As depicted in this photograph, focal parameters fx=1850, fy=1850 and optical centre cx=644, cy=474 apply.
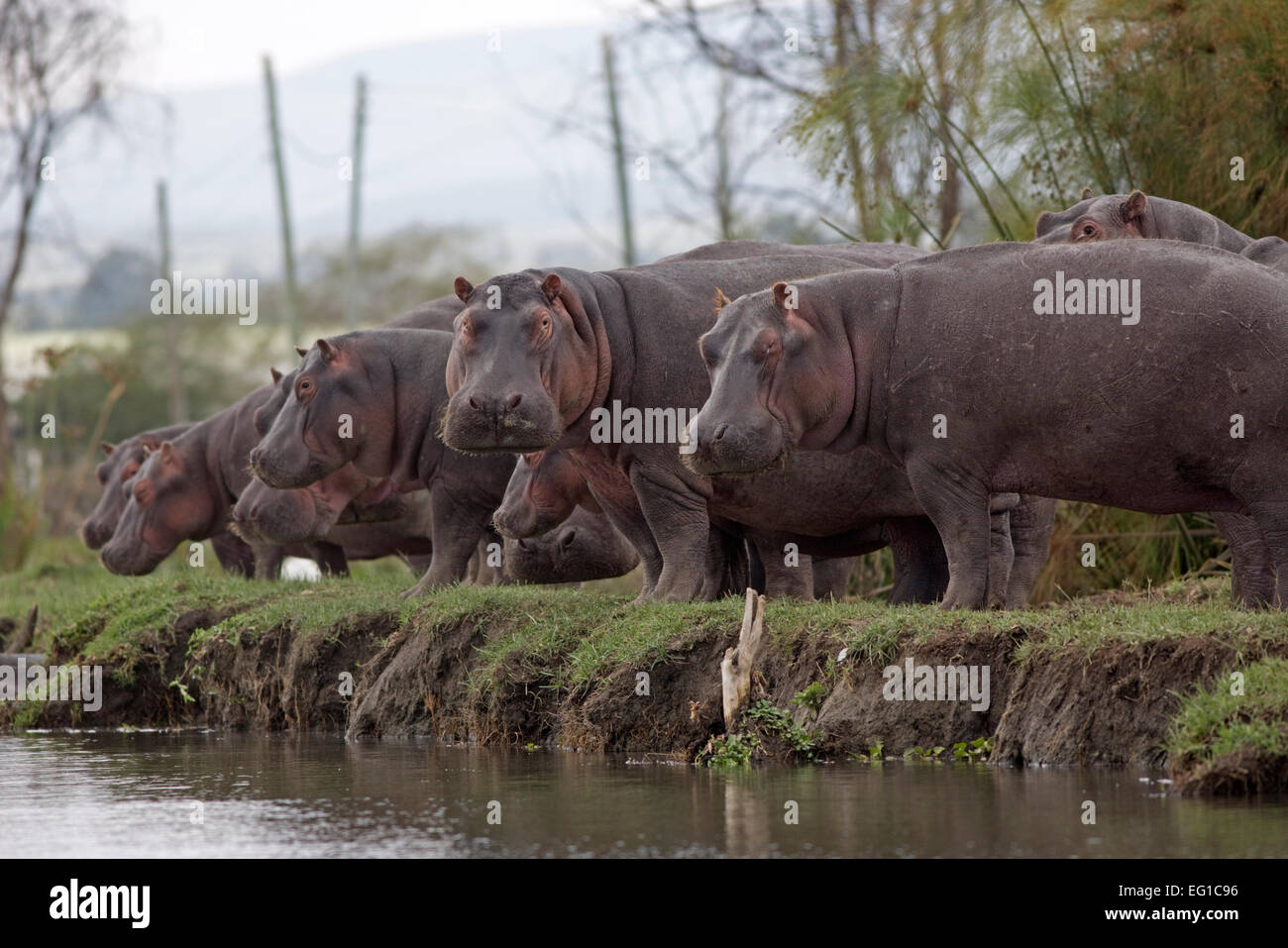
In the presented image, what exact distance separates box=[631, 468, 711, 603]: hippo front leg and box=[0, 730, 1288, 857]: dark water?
→ 4.55 ft

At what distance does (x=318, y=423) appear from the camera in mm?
11461

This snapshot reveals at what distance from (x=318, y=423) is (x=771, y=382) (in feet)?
12.6

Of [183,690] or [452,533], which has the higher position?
[452,533]

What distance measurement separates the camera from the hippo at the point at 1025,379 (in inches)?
311

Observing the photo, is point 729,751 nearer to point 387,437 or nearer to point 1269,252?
point 1269,252

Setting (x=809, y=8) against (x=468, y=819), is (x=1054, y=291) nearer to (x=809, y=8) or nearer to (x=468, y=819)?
(x=468, y=819)

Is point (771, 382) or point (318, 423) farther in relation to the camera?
point (318, 423)

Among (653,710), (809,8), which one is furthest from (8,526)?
(653,710)

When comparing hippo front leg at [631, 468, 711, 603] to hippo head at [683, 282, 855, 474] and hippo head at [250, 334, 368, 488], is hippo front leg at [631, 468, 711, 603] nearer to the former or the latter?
hippo head at [683, 282, 855, 474]

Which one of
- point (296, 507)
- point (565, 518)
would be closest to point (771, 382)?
point (565, 518)

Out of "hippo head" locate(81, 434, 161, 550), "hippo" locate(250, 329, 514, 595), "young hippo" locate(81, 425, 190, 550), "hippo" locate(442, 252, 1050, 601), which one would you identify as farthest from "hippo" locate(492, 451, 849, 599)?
"hippo head" locate(81, 434, 161, 550)

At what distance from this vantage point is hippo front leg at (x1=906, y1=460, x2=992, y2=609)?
8.52 m

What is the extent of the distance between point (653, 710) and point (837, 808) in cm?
226

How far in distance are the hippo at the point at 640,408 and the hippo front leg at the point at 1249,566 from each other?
1.73 m
